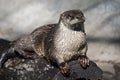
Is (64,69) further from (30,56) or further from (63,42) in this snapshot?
(30,56)

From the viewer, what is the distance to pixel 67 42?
157 inches

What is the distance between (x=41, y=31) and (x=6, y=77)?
1.73ft

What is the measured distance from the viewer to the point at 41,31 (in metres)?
4.38

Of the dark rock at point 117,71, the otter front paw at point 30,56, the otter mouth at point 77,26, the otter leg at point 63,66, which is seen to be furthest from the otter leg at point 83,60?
the dark rock at point 117,71

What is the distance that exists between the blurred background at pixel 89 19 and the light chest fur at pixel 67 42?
51.7 inches

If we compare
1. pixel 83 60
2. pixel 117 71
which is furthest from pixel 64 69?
pixel 117 71

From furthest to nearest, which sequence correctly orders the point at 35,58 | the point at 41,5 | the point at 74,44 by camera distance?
the point at 41,5
the point at 35,58
the point at 74,44

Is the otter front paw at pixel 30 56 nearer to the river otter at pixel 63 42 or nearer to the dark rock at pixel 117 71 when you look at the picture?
the river otter at pixel 63 42

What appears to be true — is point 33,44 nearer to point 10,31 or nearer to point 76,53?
point 76,53

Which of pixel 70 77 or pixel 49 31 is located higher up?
pixel 49 31

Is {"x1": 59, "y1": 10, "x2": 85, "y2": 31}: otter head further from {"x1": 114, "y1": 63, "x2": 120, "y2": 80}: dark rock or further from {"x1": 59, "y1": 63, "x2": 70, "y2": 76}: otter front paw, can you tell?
{"x1": 114, "y1": 63, "x2": 120, "y2": 80}: dark rock

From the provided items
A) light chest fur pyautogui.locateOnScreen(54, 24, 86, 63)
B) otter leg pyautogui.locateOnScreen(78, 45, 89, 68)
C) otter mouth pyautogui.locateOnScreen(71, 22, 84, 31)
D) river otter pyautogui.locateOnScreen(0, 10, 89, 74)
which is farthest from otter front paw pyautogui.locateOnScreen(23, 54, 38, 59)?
otter mouth pyautogui.locateOnScreen(71, 22, 84, 31)

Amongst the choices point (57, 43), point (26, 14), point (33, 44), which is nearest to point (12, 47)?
point (33, 44)

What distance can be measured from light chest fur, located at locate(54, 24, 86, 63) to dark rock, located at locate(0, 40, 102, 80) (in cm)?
11
